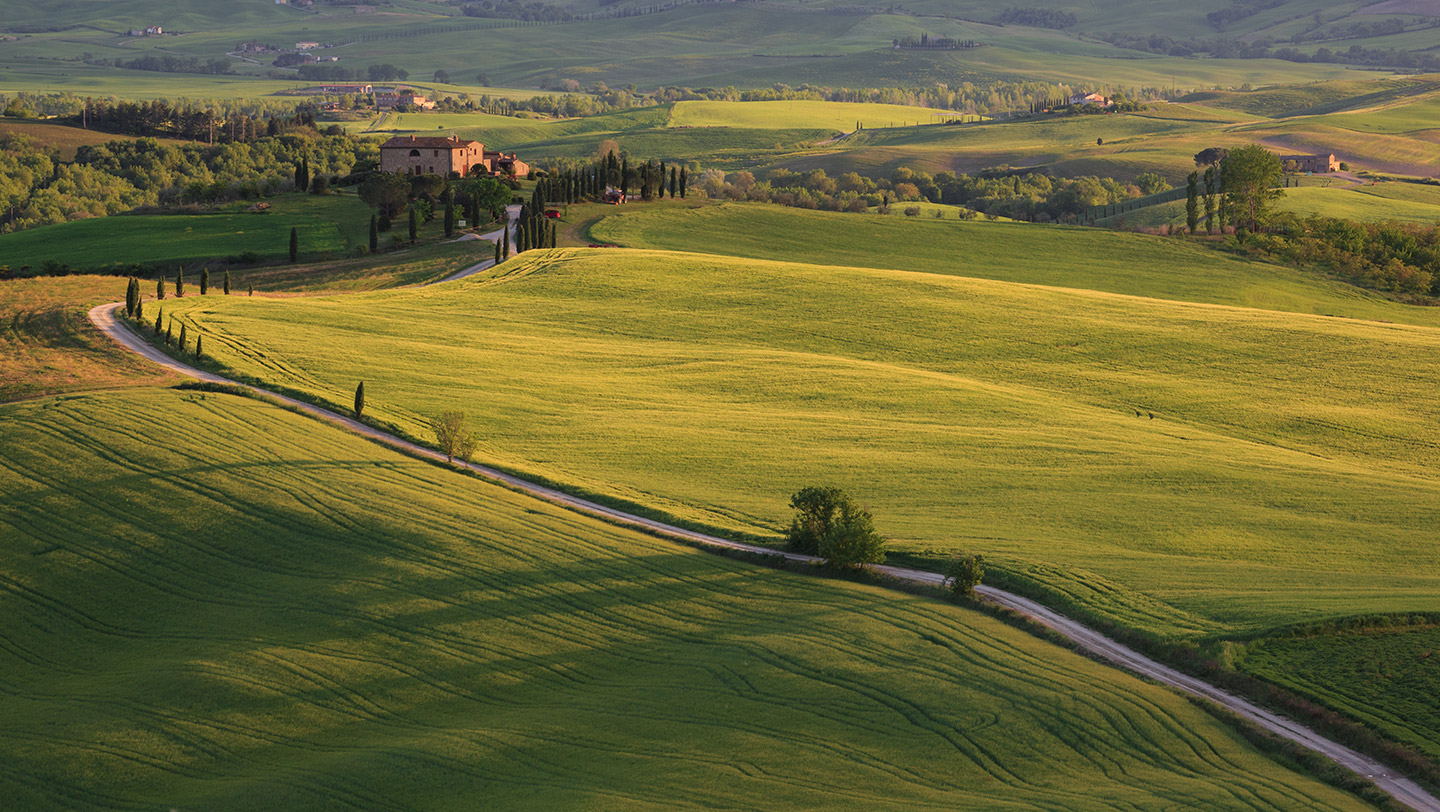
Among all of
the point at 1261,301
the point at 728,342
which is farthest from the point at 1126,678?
the point at 1261,301

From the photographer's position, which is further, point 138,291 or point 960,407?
point 138,291

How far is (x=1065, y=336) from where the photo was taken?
83.6 meters

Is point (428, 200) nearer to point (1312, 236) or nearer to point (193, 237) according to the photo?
point (193, 237)

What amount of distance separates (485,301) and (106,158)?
124990mm

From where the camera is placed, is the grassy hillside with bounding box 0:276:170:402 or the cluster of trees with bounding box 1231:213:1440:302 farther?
the cluster of trees with bounding box 1231:213:1440:302

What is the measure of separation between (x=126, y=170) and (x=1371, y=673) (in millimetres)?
190324

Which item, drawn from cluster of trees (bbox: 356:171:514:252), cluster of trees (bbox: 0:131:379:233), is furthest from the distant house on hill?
cluster of trees (bbox: 0:131:379:233)

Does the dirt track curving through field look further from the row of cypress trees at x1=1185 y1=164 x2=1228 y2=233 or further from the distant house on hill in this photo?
the row of cypress trees at x1=1185 y1=164 x2=1228 y2=233

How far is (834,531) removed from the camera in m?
44.5

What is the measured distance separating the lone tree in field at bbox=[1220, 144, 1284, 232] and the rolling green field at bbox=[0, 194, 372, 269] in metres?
89.4

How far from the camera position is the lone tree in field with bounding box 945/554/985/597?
138 feet

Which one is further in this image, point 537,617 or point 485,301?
point 485,301

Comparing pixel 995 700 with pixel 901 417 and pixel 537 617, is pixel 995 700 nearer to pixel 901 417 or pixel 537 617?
pixel 537 617

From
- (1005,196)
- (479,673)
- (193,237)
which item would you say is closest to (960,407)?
(479,673)
